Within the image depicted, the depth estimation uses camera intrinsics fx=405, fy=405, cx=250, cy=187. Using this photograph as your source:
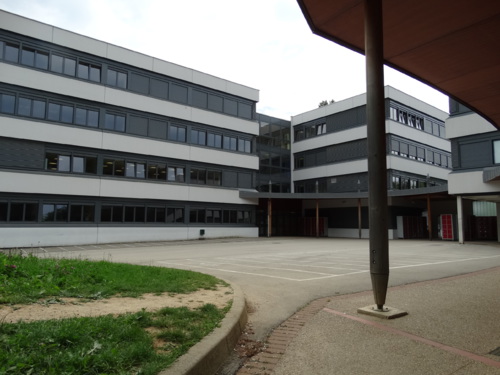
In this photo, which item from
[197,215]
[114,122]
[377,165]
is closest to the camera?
[377,165]

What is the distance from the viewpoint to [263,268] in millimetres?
14773

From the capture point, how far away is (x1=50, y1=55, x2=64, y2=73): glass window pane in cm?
3045

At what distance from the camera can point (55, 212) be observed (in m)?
30.1

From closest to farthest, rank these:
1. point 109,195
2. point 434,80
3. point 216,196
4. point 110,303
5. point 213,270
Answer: point 110,303, point 434,80, point 213,270, point 109,195, point 216,196

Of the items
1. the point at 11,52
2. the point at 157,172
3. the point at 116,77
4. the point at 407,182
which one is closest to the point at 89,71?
the point at 116,77

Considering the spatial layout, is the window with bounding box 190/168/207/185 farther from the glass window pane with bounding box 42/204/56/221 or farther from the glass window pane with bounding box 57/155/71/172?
the glass window pane with bounding box 42/204/56/221

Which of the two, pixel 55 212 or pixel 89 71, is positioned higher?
pixel 89 71

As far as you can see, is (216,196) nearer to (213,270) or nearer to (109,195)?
(109,195)

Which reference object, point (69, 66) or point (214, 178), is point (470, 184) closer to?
point (214, 178)

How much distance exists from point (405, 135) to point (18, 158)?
36.5 meters

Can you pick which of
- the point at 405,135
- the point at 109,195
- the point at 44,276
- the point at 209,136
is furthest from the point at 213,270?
the point at 405,135

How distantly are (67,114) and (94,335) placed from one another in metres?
30.0

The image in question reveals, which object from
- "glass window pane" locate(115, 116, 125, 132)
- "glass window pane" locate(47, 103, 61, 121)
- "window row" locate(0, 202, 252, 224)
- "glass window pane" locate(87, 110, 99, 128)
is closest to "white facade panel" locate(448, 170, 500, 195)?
"window row" locate(0, 202, 252, 224)

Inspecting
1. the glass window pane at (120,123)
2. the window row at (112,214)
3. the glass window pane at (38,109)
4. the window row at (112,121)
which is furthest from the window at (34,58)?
the window row at (112,214)
